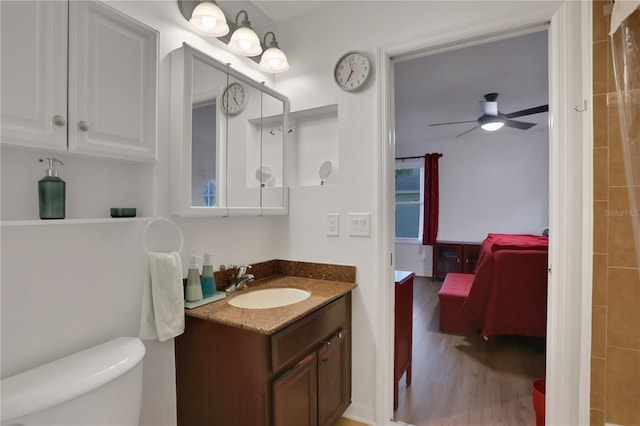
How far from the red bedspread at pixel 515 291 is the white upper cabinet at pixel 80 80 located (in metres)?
2.74

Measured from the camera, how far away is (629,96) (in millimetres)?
1241

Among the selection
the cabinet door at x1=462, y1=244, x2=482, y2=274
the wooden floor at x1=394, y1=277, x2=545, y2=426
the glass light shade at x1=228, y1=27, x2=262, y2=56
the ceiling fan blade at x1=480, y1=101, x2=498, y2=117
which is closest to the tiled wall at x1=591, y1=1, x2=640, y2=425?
the wooden floor at x1=394, y1=277, x2=545, y2=426

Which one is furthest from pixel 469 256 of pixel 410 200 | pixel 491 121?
pixel 491 121

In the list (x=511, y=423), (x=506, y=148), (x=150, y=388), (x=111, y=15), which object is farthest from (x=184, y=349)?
(x=506, y=148)

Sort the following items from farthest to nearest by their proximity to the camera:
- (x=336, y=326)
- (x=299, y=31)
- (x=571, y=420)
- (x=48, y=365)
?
(x=299, y=31) → (x=336, y=326) → (x=571, y=420) → (x=48, y=365)

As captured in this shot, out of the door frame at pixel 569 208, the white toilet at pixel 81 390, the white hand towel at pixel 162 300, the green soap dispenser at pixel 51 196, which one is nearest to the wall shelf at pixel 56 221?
the green soap dispenser at pixel 51 196

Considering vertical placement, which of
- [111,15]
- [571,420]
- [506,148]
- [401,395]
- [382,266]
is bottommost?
[401,395]

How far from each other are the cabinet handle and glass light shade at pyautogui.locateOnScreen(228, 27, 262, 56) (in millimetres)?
984

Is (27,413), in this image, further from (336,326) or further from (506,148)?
(506,148)

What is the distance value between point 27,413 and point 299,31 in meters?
2.17

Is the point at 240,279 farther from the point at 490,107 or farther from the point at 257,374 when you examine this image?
the point at 490,107

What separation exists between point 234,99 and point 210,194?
0.54 metres

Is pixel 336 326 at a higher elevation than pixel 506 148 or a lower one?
lower

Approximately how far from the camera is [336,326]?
1694 mm
